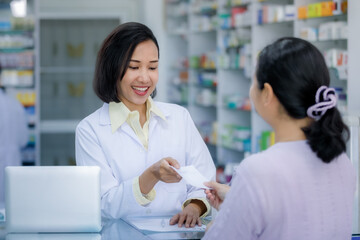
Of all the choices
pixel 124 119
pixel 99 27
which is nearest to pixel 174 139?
→ pixel 124 119

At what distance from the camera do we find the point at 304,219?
1666 millimetres

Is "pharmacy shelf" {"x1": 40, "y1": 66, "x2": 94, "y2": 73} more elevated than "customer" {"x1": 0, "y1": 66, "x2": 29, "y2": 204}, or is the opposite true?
"pharmacy shelf" {"x1": 40, "y1": 66, "x2": 94, "y2": 73}

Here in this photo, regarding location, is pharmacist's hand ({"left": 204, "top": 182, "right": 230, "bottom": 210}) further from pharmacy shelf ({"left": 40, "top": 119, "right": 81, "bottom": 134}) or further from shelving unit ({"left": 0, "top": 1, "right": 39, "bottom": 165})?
pharmacy shelf ({"left": 40, "top": 119, "right": 81, "bottom": 134})

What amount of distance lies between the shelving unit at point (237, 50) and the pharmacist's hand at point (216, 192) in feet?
8.06

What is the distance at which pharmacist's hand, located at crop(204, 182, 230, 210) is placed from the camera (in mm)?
2002

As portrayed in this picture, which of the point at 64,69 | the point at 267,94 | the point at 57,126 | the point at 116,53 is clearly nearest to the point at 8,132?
the point at 57,126

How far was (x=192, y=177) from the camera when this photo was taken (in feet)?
6.91

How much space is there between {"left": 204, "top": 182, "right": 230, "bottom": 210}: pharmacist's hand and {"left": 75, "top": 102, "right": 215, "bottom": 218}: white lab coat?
17.2 inches

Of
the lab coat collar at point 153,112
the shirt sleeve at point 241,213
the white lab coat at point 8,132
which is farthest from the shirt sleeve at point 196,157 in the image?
the white lab coat at point 8,132

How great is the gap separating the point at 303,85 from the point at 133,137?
3.60 ft

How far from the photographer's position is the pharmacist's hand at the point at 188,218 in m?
2.27

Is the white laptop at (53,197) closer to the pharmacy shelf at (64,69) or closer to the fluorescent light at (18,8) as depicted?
the fluorescent light at (18,8)

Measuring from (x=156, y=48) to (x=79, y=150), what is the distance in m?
0.53

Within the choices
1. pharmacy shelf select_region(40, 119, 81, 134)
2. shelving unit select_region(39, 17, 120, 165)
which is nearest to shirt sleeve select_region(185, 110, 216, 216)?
pharmacy shelf select_region(40, 119, 81, 134)
